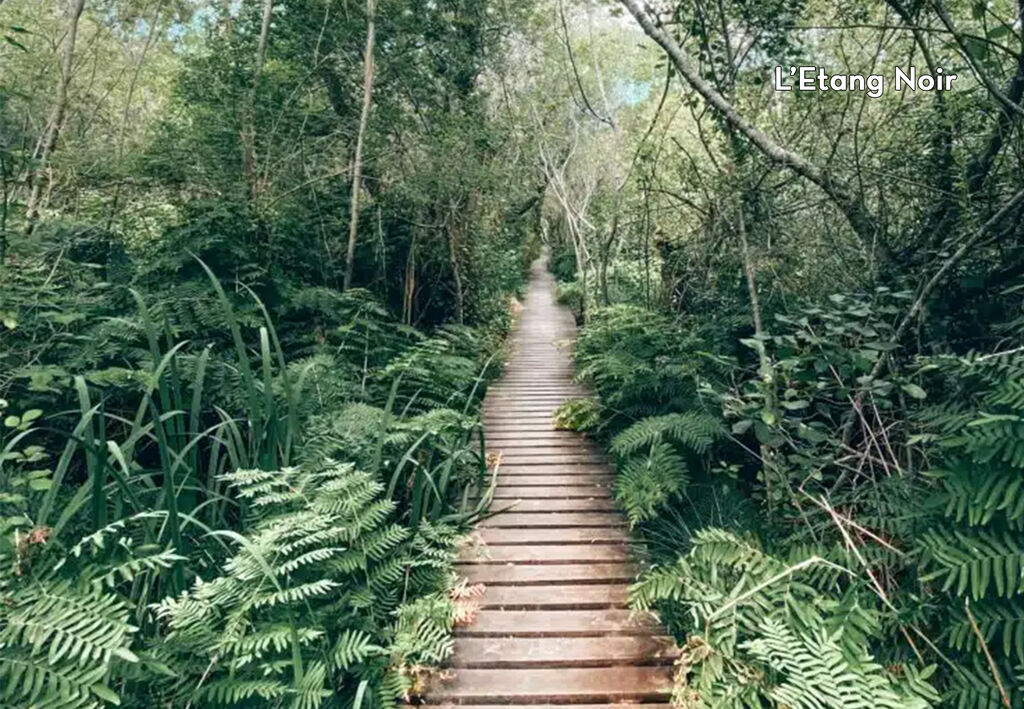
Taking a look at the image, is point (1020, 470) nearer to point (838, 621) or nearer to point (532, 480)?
point (838, 621)

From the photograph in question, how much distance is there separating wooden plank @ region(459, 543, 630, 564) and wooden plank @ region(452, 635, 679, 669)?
658mm

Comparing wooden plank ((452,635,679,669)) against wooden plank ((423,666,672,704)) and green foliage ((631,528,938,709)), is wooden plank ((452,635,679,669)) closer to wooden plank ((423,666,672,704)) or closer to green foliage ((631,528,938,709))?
wooden plank ((423,666,672,704))

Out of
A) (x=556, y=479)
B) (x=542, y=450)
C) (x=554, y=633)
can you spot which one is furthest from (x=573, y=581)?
(x=542, y=450)

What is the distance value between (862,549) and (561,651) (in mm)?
1585

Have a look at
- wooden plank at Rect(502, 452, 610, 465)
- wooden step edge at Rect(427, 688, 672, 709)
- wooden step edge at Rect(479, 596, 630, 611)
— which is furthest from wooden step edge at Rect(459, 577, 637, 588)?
wooden plank at Rect(502, 452, 610, 465)

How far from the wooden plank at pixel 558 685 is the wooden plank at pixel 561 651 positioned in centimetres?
3

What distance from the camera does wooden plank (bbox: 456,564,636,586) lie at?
3381mm

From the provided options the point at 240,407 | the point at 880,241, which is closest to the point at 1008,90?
the point at 880,241

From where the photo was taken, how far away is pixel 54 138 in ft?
17.0

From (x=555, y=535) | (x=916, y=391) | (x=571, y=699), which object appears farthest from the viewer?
(x=555, y=535)

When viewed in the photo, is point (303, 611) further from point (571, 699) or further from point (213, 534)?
point (571, 699)

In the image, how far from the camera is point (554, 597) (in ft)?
10.6

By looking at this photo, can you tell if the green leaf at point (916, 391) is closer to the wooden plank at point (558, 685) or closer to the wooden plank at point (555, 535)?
the wooden plank at point (558, 685)

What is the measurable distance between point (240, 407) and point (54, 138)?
3792 millimetres
